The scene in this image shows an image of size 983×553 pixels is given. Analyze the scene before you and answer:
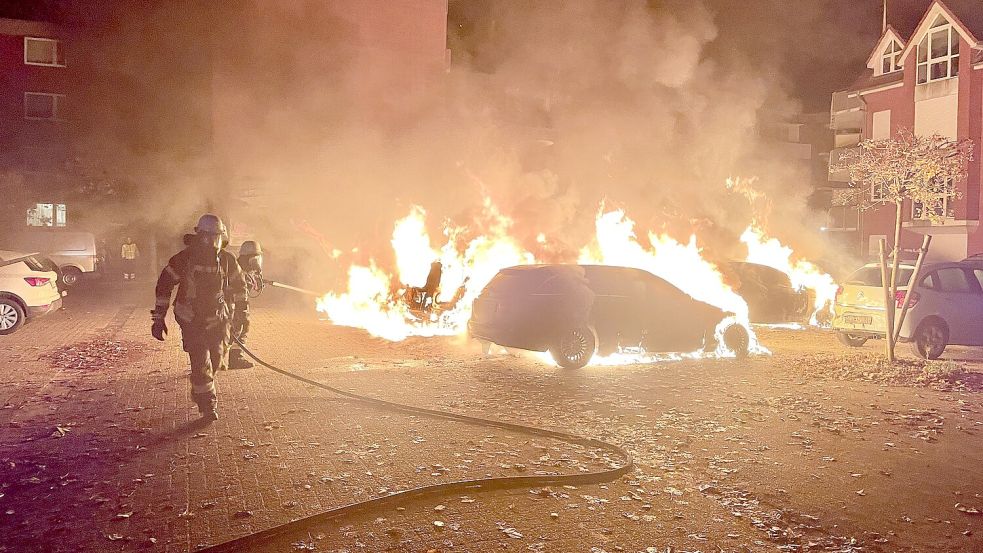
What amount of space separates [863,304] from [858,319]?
272 mm

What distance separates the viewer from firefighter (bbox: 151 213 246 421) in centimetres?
716

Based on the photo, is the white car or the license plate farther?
the white car

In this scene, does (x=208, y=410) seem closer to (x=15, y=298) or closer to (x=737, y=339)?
(x=737, y=339)

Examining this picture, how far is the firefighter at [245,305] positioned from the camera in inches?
412

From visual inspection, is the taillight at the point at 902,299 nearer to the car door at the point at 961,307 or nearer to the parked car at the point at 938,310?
the parked car at the point at 938,310

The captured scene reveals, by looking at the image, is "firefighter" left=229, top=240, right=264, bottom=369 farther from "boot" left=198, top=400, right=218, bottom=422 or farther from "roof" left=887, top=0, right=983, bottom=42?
"roof" left=887, top=0, right=983, bottom=42

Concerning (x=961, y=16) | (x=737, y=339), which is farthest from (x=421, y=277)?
(x=961, y=16)

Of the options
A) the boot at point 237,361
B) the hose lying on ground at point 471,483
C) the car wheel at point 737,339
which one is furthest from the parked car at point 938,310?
the boot at point 237,361

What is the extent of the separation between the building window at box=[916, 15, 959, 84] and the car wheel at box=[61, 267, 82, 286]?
33739 millimetres

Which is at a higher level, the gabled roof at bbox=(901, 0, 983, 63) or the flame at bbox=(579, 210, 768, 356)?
the gabled roof at bbox=(901, 0, 983, 63)

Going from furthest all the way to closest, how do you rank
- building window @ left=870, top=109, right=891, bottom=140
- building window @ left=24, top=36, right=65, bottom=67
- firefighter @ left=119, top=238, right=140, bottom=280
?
building window @ left=24, top=36, right=65, bottom=67, building window @ left=870, top=109, right=891, bottom=140, firefighter @ left=119, top=238, right=140, bottom=280

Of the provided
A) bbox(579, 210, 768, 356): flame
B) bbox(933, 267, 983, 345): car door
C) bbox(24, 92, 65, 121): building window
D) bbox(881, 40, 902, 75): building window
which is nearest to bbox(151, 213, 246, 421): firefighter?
bbox(579, 210, 768, 356): flame

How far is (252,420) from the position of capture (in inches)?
285

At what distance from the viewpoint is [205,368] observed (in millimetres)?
7230
